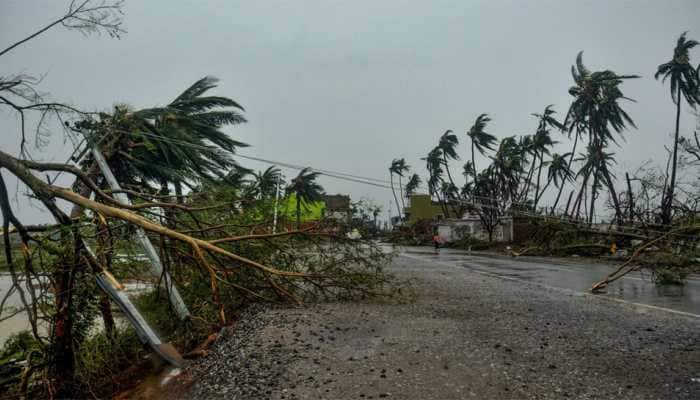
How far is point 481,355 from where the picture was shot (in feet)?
12.8

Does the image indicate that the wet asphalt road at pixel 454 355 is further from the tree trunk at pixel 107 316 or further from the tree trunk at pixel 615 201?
the tree trunk at pixel 615 201

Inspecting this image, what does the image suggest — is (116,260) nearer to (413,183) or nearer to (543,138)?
(543,138)

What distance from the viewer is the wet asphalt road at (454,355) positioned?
10.5ft

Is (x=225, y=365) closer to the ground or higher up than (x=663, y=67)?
closer to the ground

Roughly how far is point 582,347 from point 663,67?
2734 centimetres

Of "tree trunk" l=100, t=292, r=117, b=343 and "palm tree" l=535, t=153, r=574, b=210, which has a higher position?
"palm tree" l=535, t=153, r=574, b=210

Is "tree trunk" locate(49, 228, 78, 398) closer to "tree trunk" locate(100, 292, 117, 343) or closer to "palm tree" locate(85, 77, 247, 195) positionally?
"tree trunk" locate(100, 292, 117, 343)

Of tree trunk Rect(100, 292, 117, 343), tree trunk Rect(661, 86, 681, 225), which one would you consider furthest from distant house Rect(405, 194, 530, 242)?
tree trunk Rect(100, 292, 117, 343)

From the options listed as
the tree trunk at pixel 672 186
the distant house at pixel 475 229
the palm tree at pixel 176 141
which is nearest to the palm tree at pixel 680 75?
the tree trunk at pixel 672 186

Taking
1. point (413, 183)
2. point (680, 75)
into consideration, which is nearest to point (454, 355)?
point (680, 75)

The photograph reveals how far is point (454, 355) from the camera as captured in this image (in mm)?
3906

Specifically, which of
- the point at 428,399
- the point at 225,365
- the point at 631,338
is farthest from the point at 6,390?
the point at 631,338

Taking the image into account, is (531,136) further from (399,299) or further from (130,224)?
(130,224)

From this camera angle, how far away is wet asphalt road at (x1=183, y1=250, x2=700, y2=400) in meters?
3.21
